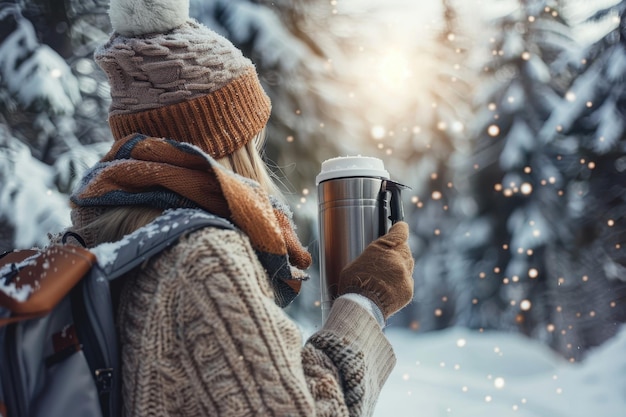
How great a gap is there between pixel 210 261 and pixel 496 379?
105 inches

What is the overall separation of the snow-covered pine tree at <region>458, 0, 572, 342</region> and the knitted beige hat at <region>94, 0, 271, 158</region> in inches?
92.3

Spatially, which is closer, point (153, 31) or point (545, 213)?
point (153, 31)

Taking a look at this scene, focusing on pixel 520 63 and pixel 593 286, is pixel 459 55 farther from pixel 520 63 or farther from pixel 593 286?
pixel 593 286

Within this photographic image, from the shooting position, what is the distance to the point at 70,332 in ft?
2.18

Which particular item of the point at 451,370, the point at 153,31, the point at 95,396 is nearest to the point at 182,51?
the point at 153,31

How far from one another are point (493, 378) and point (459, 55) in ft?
5.26

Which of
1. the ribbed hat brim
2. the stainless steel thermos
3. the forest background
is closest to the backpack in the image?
the ribbed hat brim

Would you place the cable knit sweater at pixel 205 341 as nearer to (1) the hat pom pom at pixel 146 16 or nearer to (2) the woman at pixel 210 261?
(2) the woman at pixel 210 261

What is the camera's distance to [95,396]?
66 cm

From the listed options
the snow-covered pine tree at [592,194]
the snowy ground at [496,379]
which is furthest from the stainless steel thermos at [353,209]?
the snow-covered pine tree at [592,194]

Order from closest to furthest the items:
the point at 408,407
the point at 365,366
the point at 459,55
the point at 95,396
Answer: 1. the point at 95,396
2. the point at 365,366
3. the point at 408,407
4. the point at 459,55

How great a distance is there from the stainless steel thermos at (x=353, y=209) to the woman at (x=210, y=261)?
11 cm

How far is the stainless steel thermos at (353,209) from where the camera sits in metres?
1.21

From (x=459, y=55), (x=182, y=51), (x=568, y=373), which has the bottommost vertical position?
(x=568, y=373)
